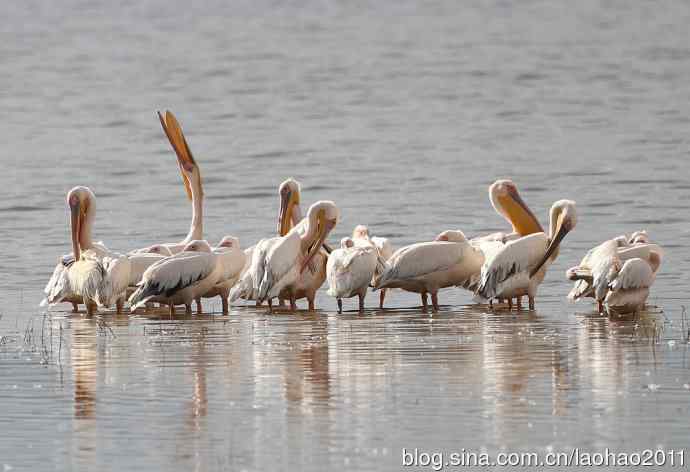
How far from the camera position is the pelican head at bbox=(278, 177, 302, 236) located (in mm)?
11688

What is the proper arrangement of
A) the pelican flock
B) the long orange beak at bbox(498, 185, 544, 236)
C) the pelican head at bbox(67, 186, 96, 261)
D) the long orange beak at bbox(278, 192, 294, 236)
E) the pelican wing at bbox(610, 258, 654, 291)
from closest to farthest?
the pelican wing at bbox(610, 258, 654, 291) → the pelican flock → the pelican head at bbox(67, 186, 96, 261) → the long orange beak at bbox(498, 185, 544, 236) → the long orange beak at bbox(278, 192, 294, 236)

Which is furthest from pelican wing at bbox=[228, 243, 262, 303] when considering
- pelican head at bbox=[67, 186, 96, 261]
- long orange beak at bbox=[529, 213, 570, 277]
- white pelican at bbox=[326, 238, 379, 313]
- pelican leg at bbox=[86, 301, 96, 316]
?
long orange beak at bbox=[529, 213, 570, 277]

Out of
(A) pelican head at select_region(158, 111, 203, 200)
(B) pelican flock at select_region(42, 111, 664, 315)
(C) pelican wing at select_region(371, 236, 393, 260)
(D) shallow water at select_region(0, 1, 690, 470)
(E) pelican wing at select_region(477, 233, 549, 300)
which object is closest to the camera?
(D) shallow water at select_region(0, 1, 690, 470)

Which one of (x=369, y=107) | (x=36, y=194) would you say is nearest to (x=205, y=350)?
(x=36, y=194)

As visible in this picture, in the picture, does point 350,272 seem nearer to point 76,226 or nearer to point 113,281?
A: point 113,281

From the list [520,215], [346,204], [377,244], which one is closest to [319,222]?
[377,244]

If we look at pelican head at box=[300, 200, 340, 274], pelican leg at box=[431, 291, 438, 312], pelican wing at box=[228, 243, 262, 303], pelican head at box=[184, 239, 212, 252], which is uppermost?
pelican head at box=[300, 200, 340, 274]

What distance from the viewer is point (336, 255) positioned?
34.1 feet

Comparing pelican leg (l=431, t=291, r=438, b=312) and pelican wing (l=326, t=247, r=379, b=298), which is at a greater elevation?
pelican wing (l=326, t=247, r=379, b=298)

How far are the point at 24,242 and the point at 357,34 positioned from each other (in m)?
24.8

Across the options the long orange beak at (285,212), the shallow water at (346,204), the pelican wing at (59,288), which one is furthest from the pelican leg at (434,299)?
the pelican wing at (59,288)

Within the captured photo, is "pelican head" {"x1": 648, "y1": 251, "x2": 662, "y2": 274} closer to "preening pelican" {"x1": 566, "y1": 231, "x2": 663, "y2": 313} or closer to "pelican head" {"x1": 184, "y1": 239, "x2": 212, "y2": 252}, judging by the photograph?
"preening pelican" {"x1": 566, "y1": 231, "x2": 663, "y2": 313}

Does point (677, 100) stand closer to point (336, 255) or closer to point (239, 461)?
point (336, 255)

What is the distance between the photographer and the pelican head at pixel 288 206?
38.3 ft
